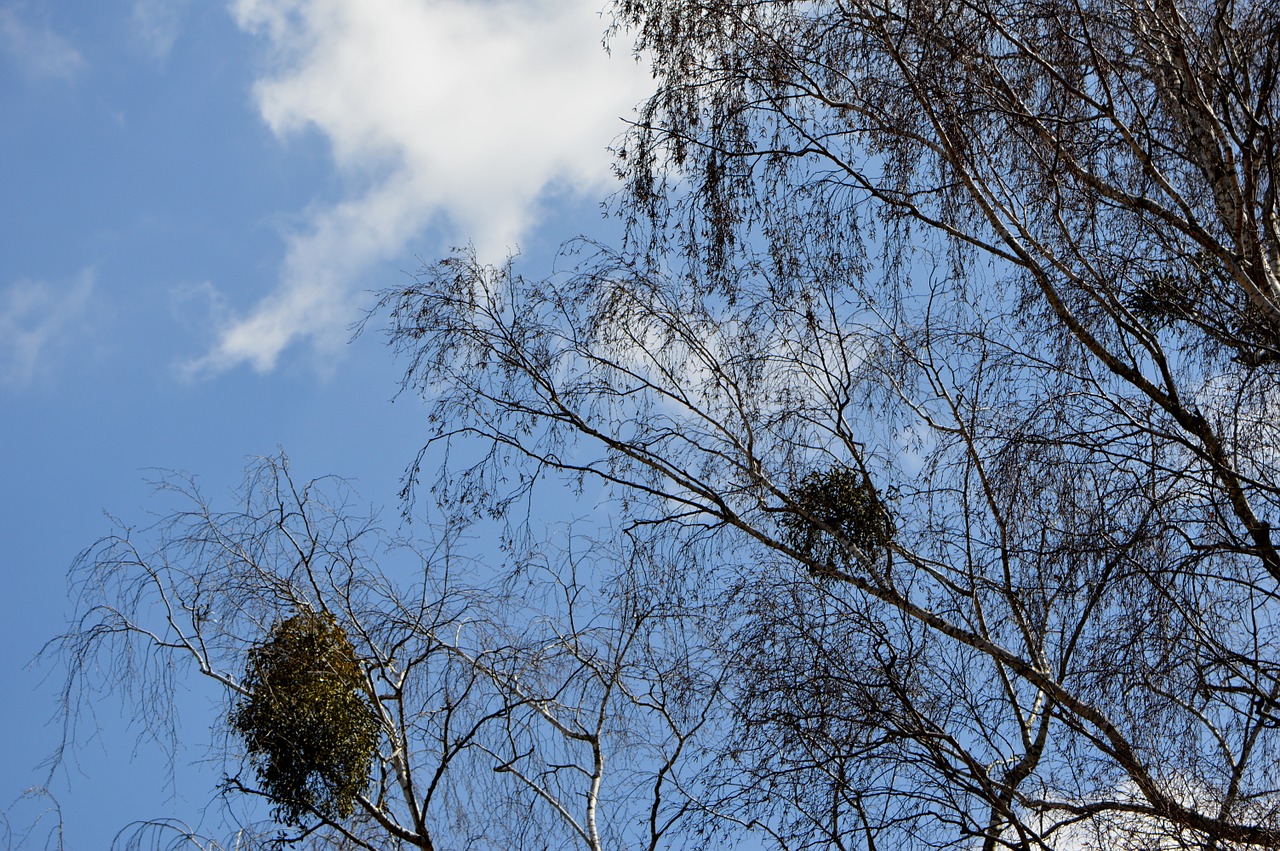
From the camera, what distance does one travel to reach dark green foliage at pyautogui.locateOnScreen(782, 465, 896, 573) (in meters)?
4.56

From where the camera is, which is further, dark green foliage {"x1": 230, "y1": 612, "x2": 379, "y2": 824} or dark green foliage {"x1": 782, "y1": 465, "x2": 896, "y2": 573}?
dark green foliage {"x1": 230, "y1": 612, "x2": 379, "y2": 824}

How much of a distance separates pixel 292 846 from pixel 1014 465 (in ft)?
10.8

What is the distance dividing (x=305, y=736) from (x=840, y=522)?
7.59 feet

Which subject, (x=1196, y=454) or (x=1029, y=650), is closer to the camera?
(x=1196, y=454)

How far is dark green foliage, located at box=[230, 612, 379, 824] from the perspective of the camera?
507 centimetres

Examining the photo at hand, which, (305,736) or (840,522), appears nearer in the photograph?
(840,522)

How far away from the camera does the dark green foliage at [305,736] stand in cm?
507

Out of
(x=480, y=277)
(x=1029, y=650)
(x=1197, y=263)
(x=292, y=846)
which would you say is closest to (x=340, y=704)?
(x=292, y=846)

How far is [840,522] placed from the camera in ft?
15.1

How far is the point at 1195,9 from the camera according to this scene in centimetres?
422

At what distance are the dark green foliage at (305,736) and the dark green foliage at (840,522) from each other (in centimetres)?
198

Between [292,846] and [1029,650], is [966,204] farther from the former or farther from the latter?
[292,846]

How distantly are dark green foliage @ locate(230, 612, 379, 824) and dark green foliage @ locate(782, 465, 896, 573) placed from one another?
1976mm

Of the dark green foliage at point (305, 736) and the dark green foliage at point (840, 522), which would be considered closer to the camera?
the dark green foliage at point (840, 522)
